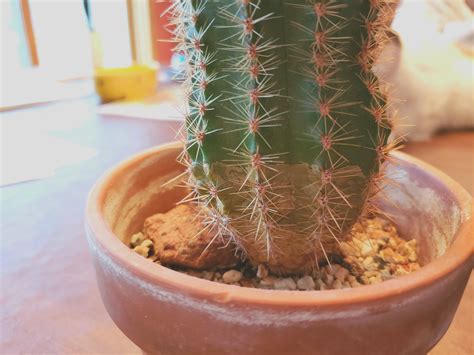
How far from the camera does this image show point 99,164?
998mm

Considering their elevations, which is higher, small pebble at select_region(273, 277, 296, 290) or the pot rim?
the pot rim

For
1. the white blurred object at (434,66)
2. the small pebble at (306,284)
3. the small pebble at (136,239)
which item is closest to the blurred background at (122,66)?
the white blurred object at (434,66)

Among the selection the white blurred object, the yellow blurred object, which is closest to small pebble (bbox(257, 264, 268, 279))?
the white blurred object

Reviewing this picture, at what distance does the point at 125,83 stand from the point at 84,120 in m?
0.31

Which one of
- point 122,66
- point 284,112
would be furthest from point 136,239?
point 122,66

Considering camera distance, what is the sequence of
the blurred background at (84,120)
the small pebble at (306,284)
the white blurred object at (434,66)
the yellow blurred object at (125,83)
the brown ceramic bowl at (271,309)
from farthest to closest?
the yellow blurred object at (125,83) < the white blurred object at (434,66) < the blurred background at (84,120) < the small pebble at (306,284) < the brown ceramic bowl at (271,309)

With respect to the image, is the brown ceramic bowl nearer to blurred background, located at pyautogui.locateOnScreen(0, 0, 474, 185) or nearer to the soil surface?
the soil surface

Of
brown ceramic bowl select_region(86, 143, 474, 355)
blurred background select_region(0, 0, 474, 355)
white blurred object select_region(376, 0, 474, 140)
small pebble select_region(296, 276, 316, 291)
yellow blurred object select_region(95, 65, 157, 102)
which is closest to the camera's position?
brown ceramic bowl select_region(86, 143, 474, 355)

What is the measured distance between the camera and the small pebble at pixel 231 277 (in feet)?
1.36

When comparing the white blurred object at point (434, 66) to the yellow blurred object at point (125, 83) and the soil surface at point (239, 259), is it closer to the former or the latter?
the soil surface at point (239, 259)

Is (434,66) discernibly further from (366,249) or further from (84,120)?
(84,120)

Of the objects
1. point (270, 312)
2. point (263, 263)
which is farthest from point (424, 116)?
point (270, 312)

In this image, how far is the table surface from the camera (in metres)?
0.48

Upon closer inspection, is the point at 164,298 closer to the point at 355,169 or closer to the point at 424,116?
the point at 355,169
